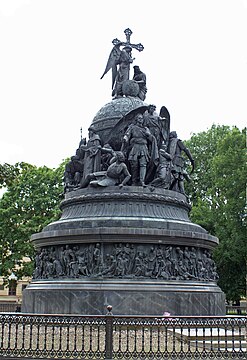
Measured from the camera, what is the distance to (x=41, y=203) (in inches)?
1458

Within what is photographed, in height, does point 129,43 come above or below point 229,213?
above

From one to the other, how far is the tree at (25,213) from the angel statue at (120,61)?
13.9 metres

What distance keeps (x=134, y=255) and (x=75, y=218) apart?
2.85 meters

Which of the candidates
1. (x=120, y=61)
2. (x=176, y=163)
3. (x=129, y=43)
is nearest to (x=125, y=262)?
(x=176, y=163)

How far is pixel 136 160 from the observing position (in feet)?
61.4

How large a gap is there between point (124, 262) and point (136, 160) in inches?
161

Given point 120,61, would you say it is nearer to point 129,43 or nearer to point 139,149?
point 129,43

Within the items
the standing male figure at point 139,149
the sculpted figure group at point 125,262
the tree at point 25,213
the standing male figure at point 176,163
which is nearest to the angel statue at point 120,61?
the standing male figure at point 176,163

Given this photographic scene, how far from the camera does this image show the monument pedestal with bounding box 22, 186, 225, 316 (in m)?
15.8

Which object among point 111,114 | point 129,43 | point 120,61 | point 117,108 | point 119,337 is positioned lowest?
point 119,337

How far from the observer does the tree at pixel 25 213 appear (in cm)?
3600

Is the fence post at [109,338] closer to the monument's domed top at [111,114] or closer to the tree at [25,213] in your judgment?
the monument's domed top at [111,114]

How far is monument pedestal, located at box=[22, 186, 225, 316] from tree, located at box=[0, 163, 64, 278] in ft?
57.4

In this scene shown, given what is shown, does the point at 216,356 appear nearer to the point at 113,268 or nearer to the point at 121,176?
the point at 113,268
